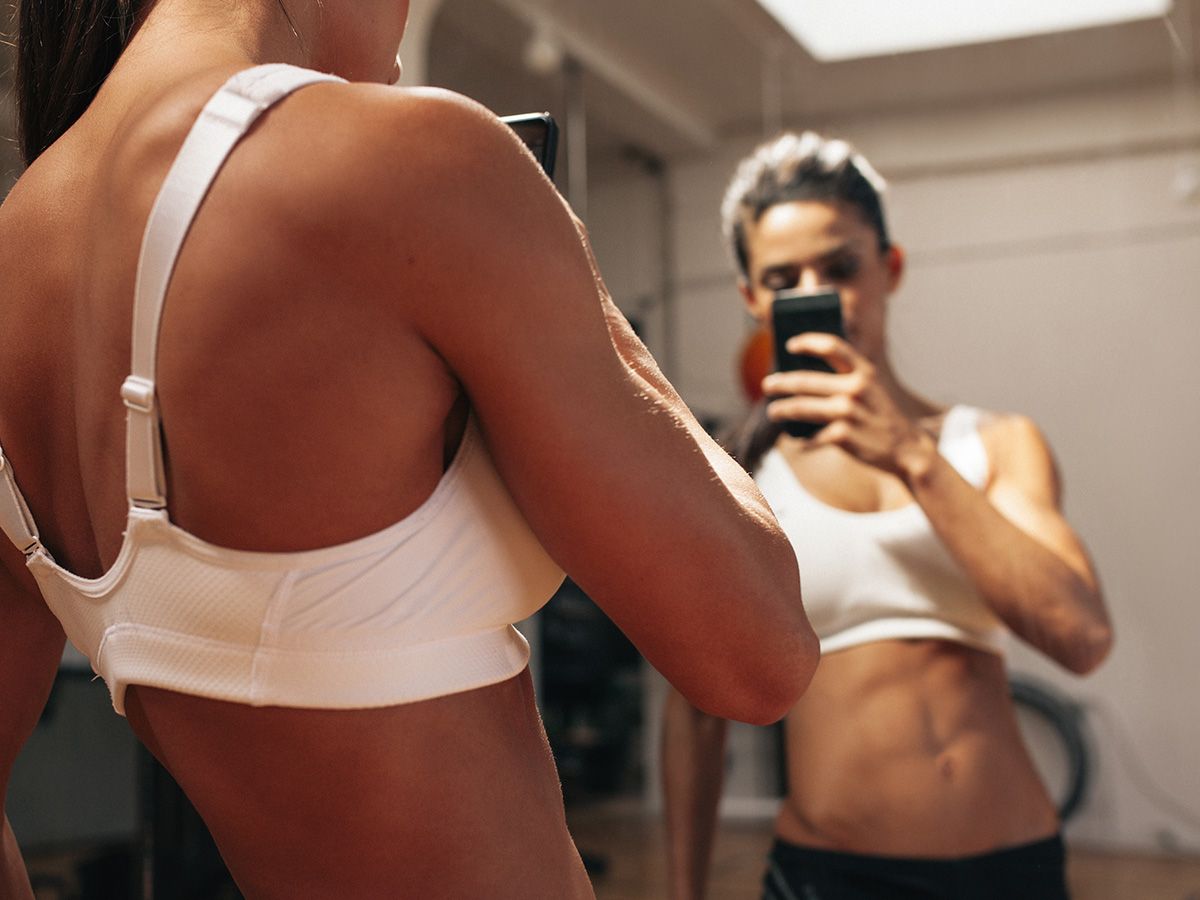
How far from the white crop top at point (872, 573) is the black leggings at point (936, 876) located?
20 cm

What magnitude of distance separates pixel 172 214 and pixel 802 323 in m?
0.74

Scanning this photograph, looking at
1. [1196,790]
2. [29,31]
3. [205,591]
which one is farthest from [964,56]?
[205,591]

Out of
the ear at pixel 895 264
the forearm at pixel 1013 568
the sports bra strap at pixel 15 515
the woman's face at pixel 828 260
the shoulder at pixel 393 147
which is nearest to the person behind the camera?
the shoulder at pixel 393 147

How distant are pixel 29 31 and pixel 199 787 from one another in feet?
1.28

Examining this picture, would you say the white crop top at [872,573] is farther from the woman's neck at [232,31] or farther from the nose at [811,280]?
the woman's neck at [232,31]

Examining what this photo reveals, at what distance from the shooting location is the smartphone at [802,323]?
1101 mm

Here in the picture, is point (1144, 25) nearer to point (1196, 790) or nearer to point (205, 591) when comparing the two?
point (1196, 790)

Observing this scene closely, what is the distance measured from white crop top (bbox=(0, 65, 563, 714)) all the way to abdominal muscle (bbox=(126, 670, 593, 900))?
0.6 inches

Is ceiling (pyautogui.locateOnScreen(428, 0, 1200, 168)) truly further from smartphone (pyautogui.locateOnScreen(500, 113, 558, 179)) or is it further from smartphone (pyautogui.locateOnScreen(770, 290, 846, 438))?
smartphone (pyautogui.locateOnScreen(500, 113, 558, 179))

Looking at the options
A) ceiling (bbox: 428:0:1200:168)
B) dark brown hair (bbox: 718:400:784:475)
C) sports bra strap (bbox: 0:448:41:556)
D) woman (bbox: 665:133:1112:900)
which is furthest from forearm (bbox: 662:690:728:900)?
sports bra strap (bbox: 0:448:41:556)

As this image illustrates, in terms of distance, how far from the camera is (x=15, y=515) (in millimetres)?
578

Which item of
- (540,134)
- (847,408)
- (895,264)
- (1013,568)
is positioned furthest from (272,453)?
(895,264)

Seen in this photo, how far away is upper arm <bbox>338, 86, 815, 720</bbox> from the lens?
0.44 metres

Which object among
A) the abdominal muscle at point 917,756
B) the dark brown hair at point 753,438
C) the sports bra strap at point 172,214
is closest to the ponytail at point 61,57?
the sports bra strap at point 172,214
